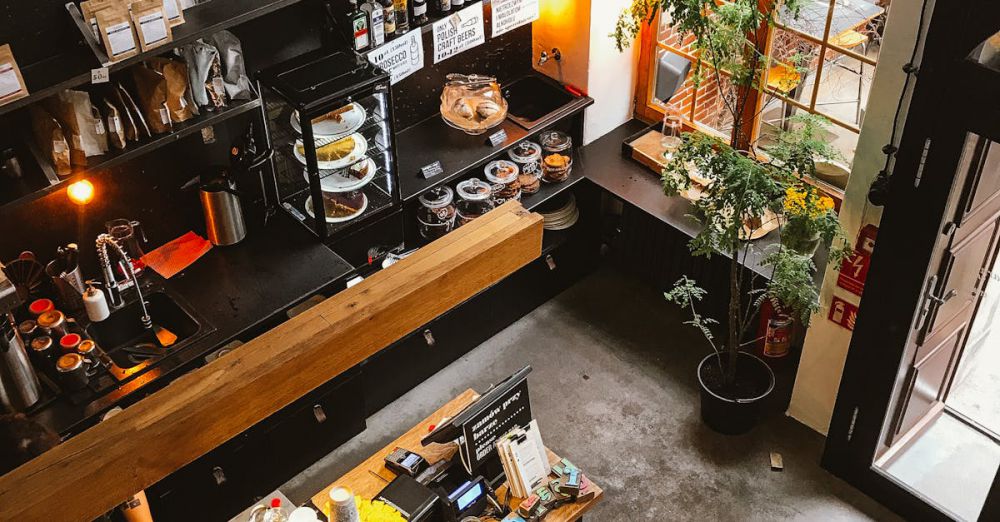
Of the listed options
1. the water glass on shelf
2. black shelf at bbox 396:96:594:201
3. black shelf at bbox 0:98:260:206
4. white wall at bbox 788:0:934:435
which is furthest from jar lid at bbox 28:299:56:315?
white wall at bbox 788:0:934:435

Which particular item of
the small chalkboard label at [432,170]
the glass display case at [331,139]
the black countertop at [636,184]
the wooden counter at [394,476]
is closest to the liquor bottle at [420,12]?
the glass display case at [331,139]

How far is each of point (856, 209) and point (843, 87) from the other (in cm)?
76

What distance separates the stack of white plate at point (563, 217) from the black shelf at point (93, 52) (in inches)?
90.2

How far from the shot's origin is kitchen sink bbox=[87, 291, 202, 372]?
443 cm

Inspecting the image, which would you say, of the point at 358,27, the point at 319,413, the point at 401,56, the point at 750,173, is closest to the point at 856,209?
the point at 750,173

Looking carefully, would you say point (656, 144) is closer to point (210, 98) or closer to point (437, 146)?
point (437, 146)

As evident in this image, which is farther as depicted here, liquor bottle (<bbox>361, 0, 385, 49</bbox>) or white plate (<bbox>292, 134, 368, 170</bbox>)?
→ white plate (<bbox>292, 134, 368, 170</bbox>)

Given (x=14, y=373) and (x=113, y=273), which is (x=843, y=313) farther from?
(x=14, y=373)

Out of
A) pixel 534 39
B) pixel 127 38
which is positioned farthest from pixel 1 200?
pixel 534 39

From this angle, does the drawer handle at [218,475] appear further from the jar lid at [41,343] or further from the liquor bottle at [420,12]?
the liquor bottle at [420,12]

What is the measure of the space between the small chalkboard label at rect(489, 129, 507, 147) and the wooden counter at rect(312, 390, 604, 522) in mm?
1662

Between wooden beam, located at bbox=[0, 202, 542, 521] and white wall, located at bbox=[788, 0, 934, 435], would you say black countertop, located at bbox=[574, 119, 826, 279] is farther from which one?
wooden beam, located at bbox=[0, 202, 542, 521]

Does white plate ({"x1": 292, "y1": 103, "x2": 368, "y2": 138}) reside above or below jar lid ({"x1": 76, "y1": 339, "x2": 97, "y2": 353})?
above

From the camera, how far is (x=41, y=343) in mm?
4160
